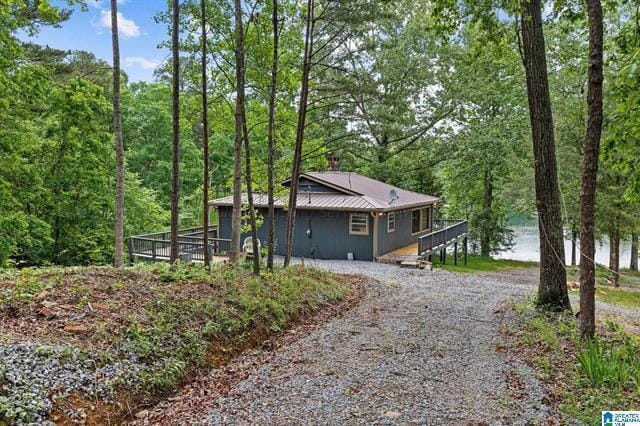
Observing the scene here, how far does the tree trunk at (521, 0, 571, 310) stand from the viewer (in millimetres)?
7262

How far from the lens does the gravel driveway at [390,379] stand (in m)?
3.61

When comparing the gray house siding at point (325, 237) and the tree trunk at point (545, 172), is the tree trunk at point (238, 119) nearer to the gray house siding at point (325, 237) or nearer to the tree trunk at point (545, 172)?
the tree trunk at point (545, 172)

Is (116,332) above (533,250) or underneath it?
above

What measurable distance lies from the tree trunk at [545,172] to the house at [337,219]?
801cm

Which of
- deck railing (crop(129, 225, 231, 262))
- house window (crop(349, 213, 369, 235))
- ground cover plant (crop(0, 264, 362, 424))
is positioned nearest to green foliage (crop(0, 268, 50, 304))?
ground cover plant (crop(0, 264, 362, 424))

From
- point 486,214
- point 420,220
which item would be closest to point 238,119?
point 420,220

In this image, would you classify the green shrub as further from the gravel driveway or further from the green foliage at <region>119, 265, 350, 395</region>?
the green foliage at <region>119, 265, 350, 395</region>

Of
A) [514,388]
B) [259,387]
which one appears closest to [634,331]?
[514,388]

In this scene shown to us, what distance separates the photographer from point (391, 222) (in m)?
17.3

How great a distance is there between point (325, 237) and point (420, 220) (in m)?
6.64

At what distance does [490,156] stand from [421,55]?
6004mm

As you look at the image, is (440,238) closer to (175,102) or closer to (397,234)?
(397,234)

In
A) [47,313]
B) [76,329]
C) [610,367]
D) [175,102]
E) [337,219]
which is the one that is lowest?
[610,367]

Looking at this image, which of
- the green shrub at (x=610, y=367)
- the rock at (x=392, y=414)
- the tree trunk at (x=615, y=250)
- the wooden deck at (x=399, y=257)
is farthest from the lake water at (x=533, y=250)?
the rock at (x=392, y=414)
